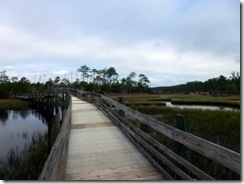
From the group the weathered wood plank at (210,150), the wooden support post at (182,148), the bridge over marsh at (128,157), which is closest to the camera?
the weathered wood plank at (210,150)

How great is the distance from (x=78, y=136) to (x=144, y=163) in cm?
281

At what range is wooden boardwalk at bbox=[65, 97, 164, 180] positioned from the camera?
145 inches

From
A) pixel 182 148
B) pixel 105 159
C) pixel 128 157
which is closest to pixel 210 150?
pixel 182 148

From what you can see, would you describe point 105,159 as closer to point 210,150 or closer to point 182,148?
point 182,148

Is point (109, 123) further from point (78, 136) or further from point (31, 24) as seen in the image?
point (31, 24)

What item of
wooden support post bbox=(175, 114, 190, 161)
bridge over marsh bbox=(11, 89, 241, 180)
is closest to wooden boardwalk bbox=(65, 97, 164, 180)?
bridge over marsh bbox=(11, 89, 241, 180)

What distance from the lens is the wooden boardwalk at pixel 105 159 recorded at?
3.68 meters

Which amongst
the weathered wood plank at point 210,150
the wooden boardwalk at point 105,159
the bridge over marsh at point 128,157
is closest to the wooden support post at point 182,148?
the bridge over marsh at point 128,157

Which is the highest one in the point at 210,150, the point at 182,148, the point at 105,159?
the point at 210,150

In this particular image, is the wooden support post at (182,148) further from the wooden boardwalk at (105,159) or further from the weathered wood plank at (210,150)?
the wooden boardwalk at (105,159)

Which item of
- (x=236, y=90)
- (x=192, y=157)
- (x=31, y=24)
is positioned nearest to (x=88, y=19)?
(x=31, y=24)

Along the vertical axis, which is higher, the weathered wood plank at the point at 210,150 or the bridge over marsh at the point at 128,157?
the weathered wood plank at the point at 210,150

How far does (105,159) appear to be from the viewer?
176 inches

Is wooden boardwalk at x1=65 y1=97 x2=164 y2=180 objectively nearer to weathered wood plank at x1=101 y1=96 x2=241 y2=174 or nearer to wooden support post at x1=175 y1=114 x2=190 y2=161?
wooden support post at x1=175 y1=114 x2=190 y2=161
